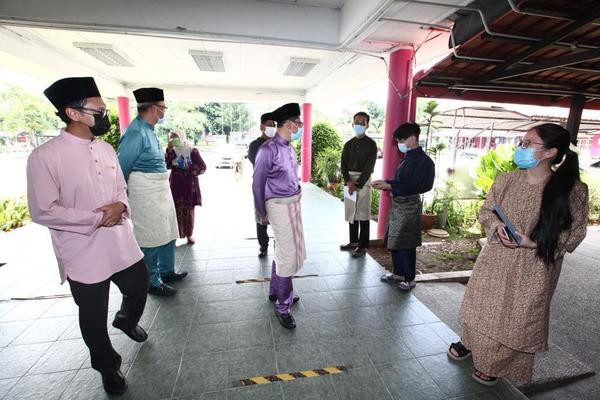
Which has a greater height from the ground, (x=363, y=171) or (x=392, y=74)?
(x=392, y=74)

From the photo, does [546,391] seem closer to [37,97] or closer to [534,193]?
[534,193]

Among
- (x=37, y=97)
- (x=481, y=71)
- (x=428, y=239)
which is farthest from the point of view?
(x=37, y=97)

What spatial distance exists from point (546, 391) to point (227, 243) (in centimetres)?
382

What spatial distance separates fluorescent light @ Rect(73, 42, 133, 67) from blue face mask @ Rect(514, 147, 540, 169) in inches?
262

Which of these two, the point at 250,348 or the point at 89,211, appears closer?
the point at 89,211

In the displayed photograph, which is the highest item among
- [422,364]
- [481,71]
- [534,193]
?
[481,71]

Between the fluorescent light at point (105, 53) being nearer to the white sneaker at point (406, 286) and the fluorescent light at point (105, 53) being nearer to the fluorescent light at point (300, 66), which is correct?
the fluorescent light at point (300, 66)

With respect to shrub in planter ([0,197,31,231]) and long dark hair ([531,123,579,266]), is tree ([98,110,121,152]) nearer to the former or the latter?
shrub in planter ([0,197,31,231])

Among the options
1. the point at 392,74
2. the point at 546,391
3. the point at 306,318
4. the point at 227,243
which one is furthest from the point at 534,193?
the point at 227,243

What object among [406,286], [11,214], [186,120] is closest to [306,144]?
[11,214]

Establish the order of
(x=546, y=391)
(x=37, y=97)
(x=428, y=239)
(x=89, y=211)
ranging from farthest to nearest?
(x=37, y=97) → (x=428, y=239) → (x=546, y=391) → (x=89, y=211)

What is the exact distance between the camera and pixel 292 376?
78.1 inches

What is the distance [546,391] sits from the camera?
2.23 meters

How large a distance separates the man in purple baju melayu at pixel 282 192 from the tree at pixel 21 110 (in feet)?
71.7
